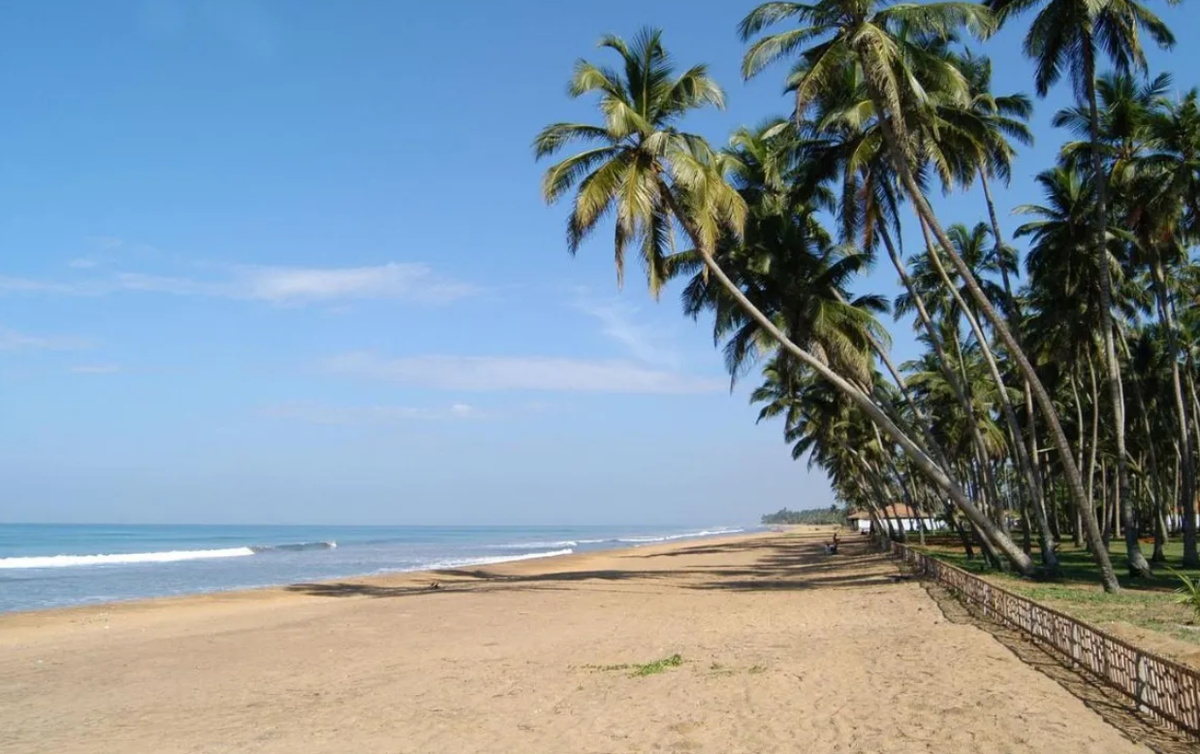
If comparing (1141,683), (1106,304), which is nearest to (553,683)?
(1141,683)

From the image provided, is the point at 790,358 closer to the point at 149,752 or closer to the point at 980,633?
the point at 980,633

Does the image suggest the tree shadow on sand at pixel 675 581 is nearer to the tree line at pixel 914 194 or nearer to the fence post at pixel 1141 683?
the tree line at pixel 914 194

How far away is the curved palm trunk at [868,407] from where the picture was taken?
17.3 meters

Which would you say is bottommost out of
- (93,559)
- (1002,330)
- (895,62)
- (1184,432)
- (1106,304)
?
(93,559)

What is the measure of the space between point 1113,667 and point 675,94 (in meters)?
14.2

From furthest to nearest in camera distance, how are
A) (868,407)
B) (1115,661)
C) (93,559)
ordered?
(93,559), (868,407), (1115,661)

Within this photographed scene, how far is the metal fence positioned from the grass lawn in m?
0.84

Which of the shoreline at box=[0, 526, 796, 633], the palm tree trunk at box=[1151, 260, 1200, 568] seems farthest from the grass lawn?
the shoreline at box=[0, 526, 796, 633]

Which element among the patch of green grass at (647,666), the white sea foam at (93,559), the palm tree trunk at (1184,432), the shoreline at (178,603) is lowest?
the shoreline at (178,603)

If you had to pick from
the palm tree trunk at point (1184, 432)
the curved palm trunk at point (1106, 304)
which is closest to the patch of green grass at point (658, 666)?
the curved palm trunk at point (1106, 304)

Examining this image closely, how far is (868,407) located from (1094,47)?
28.5 ft

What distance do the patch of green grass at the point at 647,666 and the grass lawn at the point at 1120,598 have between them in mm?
4947

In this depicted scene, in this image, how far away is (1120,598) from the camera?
14.9 meters

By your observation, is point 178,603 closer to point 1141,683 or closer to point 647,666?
point 647,666
